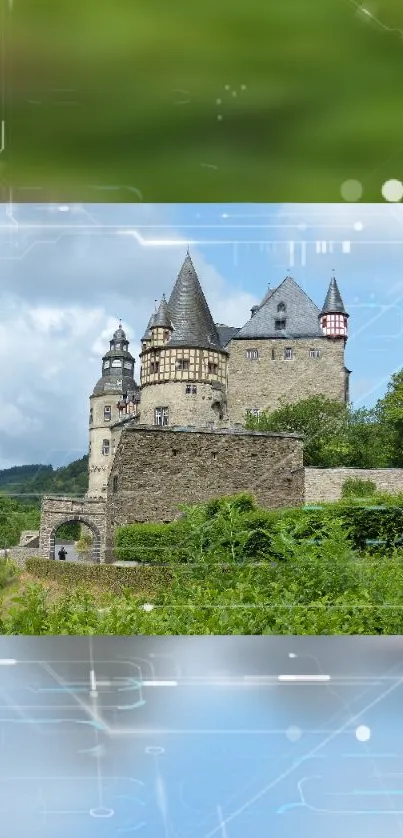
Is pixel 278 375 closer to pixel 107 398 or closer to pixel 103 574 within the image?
pixel 107 398

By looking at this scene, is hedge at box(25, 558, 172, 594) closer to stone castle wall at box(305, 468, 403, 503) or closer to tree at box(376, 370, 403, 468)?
stone castle wall at box(305, 468, 403, 503)

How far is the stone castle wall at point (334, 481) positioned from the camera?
3.56 m

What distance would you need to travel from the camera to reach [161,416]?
3709 mm

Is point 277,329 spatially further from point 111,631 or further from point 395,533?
point 111,631

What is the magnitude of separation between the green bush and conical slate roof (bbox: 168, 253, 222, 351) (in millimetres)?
776

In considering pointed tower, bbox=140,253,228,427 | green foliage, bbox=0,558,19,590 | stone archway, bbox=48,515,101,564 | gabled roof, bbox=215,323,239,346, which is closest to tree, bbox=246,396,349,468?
pointed tower, bbox=140,253,228,427

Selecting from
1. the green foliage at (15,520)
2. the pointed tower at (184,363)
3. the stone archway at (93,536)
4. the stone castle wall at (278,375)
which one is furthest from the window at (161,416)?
the green foliage at (15,520)

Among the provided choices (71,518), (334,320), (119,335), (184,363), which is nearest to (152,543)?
(71,518)

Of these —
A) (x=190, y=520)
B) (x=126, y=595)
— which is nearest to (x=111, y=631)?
(x=126, y=595)

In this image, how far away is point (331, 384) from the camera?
3592 millimetres
